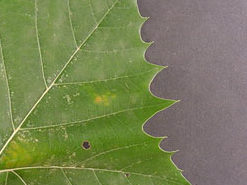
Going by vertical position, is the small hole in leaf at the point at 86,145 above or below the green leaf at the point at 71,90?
below

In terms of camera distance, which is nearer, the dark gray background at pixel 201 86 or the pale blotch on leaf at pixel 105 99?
the pale blotch on leaf at pixel 105 99

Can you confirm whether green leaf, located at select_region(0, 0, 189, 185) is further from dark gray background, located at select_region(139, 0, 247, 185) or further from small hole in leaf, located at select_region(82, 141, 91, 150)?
dark gray background, located at select_region(139, 0, 247, 185)

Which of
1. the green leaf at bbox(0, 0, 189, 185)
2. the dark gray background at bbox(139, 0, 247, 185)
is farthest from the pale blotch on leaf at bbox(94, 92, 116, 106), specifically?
the dark gray background at bbox(139, 0, 247, 185)

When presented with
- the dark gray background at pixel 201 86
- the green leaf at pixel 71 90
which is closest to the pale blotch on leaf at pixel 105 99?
the green leaf at pixel 71 90

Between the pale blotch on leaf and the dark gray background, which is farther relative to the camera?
the dark gray background

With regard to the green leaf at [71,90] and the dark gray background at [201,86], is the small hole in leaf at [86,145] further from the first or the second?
the dark gray background at [201,86]

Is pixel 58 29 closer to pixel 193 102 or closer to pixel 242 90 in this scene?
pixel 193 102
